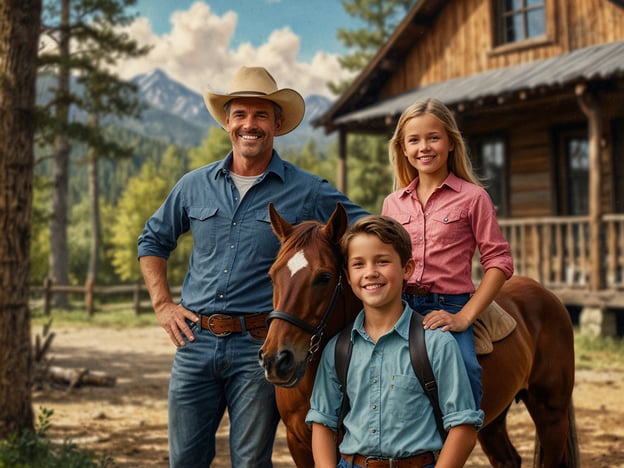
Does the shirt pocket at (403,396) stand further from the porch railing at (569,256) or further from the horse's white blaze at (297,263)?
the porch railing at (569,256)

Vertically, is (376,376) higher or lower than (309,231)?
lower

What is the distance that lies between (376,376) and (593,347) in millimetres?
9882

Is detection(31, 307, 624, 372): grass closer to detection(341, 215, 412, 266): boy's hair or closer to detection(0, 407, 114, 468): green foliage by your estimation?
detection(0, 407, 114, 468): green foliage

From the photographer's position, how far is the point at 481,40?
15.8 metres

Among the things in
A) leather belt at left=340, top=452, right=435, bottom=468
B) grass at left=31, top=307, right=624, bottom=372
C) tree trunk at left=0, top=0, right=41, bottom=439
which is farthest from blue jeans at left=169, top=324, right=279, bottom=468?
grass at left=31, top=307, right=624, bottom=372

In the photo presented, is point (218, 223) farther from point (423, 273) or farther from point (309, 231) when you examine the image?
point (423, 273)

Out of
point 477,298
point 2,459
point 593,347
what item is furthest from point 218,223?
point 593,347

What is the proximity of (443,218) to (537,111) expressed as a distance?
476 inches

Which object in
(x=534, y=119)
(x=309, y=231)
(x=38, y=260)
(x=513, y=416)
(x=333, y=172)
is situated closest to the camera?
(x=309, y=231)

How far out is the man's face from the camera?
3.36 meters

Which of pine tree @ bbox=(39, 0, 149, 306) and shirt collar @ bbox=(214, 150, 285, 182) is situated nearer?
shirt collar @ bbox=(214, 150, 285, 182)

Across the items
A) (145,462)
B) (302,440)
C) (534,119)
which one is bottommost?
(145,462)

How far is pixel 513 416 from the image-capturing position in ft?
26.2

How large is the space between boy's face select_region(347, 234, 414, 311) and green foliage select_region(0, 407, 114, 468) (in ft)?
12.5
